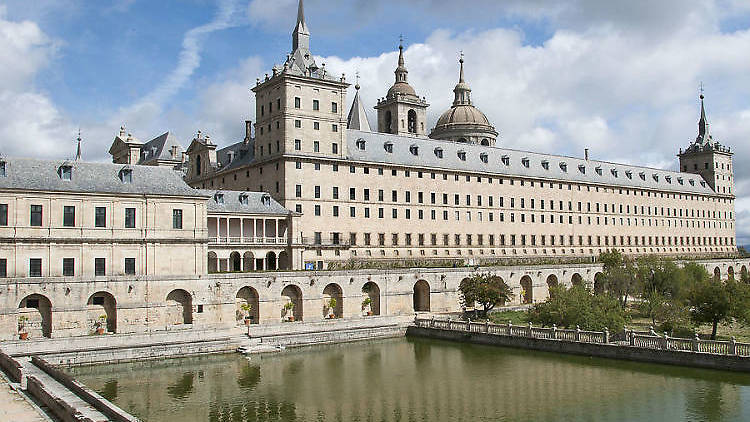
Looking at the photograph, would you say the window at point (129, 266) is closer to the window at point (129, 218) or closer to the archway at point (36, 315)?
the window at point (129, 218)

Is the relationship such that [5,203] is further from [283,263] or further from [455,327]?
[455,327]

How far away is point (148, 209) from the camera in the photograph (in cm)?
4853

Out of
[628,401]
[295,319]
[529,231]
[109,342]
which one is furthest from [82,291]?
[529,231]

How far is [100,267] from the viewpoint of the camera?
46812mm

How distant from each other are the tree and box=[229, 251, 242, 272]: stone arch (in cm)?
1773

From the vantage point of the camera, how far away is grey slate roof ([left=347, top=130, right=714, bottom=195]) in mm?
71438

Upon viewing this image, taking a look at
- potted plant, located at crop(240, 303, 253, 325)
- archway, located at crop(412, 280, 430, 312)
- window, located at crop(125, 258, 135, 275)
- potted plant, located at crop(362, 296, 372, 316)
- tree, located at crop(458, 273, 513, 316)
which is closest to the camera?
window, located at crop(125, 258, 135, 275)

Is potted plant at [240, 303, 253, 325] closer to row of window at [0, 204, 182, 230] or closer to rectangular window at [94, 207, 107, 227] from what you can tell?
row of window at [0, 204, 182, 230]

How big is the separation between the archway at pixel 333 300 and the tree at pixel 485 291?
9.98 meters

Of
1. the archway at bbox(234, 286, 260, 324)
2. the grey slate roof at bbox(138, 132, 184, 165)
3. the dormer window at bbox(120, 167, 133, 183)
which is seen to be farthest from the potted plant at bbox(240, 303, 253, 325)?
the grey slate roof at bbox(138, 132, 184, 165)

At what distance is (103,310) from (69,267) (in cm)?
342

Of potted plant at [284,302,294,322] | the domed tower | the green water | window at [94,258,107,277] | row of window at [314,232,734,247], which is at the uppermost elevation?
the domed tower

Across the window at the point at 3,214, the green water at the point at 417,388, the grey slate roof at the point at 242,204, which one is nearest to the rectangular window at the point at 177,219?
the grey slate roof at the point at 242,204

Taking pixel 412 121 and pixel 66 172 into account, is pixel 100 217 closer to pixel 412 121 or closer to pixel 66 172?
pixel 66 172
